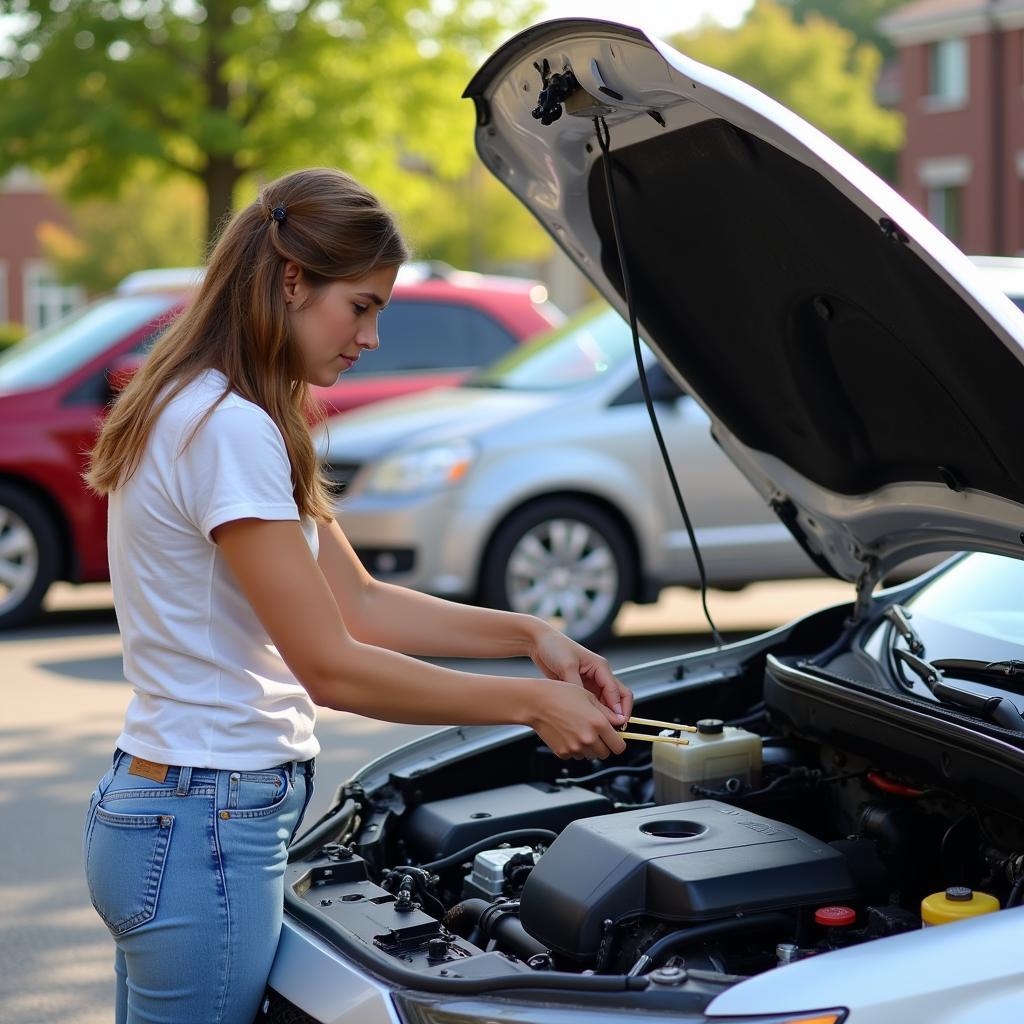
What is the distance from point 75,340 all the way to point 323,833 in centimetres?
707

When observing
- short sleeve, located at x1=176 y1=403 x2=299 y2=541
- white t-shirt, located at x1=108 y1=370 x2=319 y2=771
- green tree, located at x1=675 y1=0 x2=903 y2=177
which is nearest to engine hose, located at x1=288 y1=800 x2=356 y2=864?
white t-shirt, located at x1=108 y1=370 x2=319 y2=771

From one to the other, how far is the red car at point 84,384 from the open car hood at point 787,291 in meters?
5.13

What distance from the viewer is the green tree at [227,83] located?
17844 mm

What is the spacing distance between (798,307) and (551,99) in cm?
61

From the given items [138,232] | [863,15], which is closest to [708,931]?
[138,232]

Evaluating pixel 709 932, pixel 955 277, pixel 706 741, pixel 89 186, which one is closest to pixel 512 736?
pixel 706 741

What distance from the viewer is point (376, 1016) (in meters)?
2.27

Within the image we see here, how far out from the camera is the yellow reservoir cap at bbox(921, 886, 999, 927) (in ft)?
7.78

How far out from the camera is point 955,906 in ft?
7.85

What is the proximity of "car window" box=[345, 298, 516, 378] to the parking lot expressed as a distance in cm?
201

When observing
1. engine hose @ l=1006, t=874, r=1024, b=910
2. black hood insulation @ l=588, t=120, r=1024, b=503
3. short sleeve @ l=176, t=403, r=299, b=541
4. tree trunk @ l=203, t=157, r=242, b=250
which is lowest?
engine hose @ l=1006, t=874, r=1024, b=910

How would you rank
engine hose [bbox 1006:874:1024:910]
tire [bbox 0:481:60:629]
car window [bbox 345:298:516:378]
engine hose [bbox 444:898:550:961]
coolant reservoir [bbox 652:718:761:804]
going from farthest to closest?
1. car window [bbox 345:298:516:378]
2. tire [bbox 0:481:60:629]
3. coolant reservoir [bbox 652:718:761:804]
4. engine hose [bbox 444:898:550:961]
5. engine hose [bbox 1006:874:1024:910]

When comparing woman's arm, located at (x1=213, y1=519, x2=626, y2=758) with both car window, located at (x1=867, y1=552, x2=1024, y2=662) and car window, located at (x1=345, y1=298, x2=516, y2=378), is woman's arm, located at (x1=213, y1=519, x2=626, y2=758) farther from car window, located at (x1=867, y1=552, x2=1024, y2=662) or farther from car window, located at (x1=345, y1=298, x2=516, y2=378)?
car window, located at (x1=345, y1=298, x2=516, y2=378)

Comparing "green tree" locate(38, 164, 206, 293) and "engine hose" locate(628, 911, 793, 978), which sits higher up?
"green tree" locate(38, 164, 206, 293)
